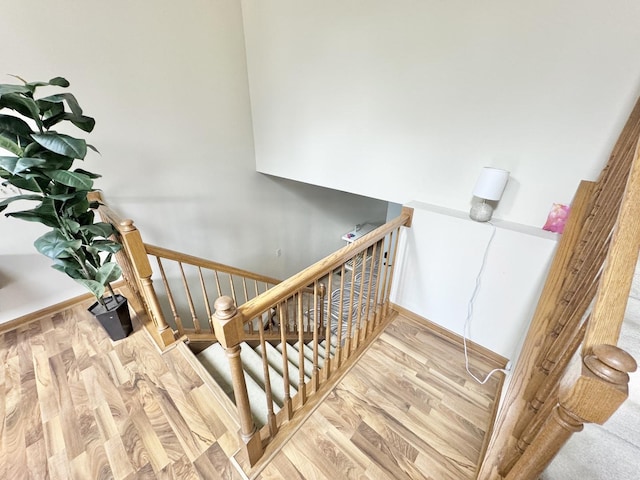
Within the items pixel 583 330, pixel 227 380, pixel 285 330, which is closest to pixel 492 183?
pixel 583 330

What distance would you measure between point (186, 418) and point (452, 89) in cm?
259

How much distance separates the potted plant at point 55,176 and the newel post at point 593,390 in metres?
1.82

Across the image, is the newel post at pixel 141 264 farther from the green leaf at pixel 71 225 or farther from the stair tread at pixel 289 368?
A: the stair tread at pixel 289 368

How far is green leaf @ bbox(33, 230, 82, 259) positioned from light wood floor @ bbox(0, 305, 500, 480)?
31.6 inches

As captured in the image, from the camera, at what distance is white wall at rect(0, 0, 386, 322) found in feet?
6.15

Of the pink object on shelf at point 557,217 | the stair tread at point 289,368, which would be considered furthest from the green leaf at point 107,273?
the pink object on shelf at point 557,217

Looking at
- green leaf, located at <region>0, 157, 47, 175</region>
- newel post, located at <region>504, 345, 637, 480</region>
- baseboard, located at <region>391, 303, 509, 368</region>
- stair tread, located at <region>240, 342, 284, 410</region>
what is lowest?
stair tread, located at <region>240, 342, 284, 410</region>

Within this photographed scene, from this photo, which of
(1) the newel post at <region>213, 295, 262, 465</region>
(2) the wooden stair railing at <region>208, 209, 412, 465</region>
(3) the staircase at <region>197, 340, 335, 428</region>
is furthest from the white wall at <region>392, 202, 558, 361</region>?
(1) the newel post at <region>213, 295, 262, 465</region>

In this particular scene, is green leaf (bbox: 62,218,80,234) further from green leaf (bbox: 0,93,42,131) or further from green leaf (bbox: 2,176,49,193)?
green leaf (bbox: 0,93,42,131)

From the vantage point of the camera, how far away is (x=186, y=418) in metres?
1.42

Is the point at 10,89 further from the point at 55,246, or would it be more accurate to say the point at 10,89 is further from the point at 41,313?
the point at 41,313

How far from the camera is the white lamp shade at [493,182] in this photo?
4.84ft

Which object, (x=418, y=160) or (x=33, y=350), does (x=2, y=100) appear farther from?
(x=418, y=160)

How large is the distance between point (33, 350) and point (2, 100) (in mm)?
Result: 1729
